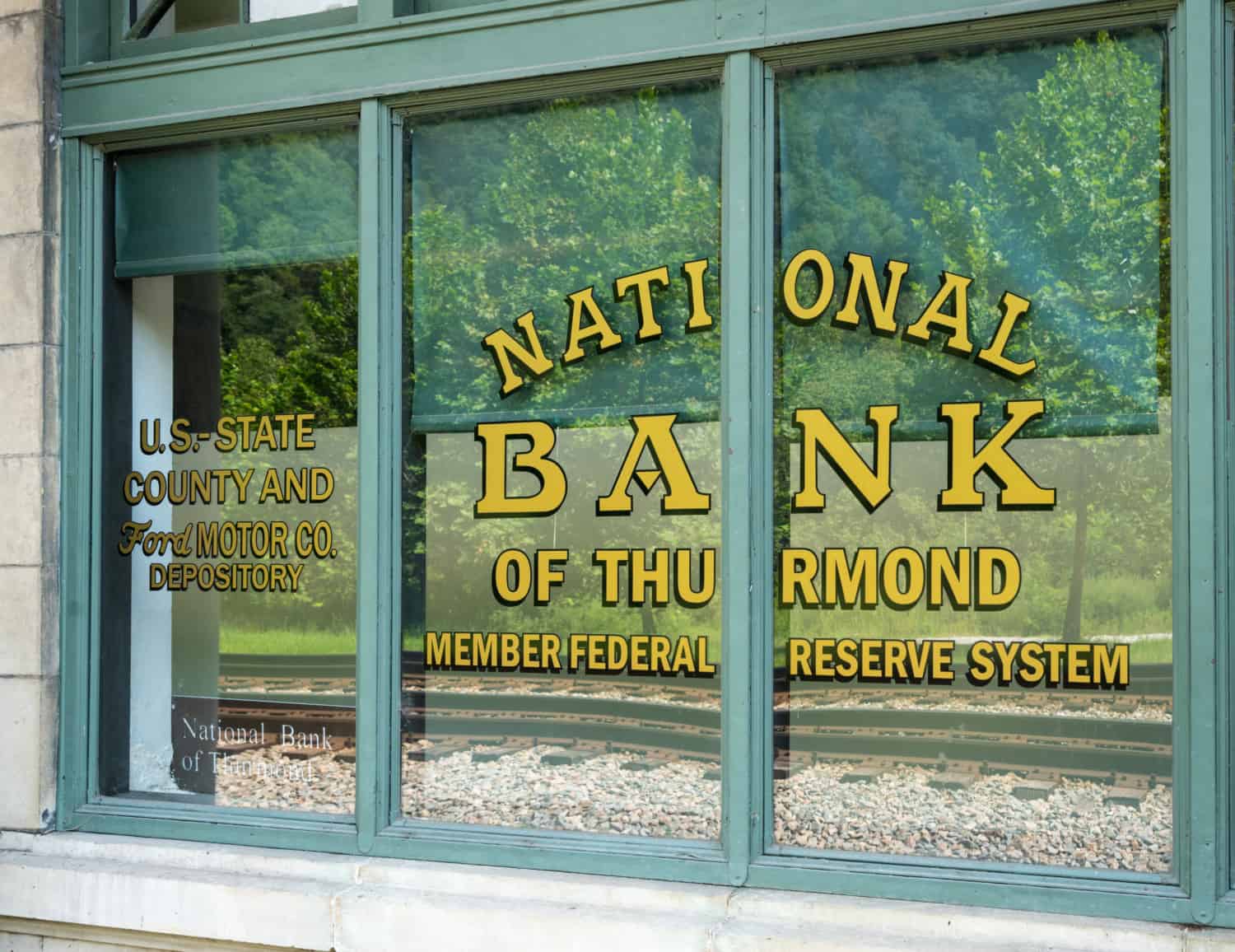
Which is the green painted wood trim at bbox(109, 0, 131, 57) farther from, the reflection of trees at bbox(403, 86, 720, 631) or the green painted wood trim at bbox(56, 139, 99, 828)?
the reflection of trees at bbox(403, 86, 720, 631)

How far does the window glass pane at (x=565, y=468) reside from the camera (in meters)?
4.82

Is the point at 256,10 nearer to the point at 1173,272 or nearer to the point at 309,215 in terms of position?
the point at 309,215

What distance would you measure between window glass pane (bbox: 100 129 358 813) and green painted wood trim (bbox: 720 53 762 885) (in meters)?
1.57

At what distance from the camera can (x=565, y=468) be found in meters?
5.03

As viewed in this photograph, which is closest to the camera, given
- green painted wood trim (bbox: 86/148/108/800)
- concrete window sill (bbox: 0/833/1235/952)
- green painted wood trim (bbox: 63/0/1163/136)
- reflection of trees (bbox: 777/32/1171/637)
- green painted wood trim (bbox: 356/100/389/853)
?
concrete window sill (bbox: 0/833/1235/952)

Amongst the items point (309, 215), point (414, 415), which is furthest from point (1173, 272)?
point (309, 215)

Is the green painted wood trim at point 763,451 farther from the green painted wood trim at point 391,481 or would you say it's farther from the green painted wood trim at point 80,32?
the green painted wood trim at point 80,32

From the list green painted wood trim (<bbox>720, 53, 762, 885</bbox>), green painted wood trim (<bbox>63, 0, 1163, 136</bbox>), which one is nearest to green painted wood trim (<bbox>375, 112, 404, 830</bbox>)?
green painted wood trim (<bbox>63, 0, 1163, 136</bbox>)

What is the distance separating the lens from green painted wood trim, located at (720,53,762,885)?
4.60 meters

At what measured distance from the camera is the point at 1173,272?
4211 mm

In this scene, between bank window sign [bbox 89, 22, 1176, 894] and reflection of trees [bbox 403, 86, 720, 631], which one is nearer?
bank window sign [bbox 89, 22, 1176, 894]

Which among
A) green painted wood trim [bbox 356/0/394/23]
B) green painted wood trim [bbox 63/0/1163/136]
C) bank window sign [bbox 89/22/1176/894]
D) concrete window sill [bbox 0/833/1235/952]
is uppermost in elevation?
green painted wood trim [bbox 356/0/394/23]

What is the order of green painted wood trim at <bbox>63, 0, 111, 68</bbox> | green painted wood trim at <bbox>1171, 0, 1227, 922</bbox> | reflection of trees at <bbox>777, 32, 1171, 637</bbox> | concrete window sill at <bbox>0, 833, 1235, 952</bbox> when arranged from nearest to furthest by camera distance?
1. green painted wood trim at <bbox>1171, 0, 1227, 922</bbox>
2. concrete window sill at <bbox>0, 833, 1235, 952</bbox>
3. reflection of trees at <bbox>777, 32, 1171, 637</bbox>
4. green painted wood trim at <bbox>63, 0, 111, 68</bbox>

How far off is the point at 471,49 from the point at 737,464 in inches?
76.2
